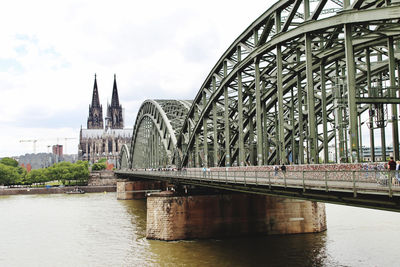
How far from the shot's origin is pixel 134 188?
9100 centimetres

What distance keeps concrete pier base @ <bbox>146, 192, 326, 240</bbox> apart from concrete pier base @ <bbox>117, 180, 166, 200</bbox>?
2020 inches

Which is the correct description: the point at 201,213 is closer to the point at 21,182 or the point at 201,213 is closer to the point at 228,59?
the point at 228,59

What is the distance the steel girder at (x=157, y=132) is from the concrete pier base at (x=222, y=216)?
2543 centimetres

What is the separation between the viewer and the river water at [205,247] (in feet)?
93.2

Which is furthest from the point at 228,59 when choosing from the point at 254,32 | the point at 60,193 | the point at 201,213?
the point at 60,193

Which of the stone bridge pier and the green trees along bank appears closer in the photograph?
the stone bridge pier

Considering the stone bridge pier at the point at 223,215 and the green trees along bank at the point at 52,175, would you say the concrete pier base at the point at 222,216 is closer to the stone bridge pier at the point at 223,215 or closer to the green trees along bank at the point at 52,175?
the stone bridge pier at the point at 223,215

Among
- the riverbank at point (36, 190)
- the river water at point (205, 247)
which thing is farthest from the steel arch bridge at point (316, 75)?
the riverbank at point (36, 190)

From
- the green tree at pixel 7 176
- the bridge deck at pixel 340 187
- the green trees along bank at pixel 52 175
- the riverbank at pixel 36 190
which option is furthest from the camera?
the green trees along bank at pixel 52 175

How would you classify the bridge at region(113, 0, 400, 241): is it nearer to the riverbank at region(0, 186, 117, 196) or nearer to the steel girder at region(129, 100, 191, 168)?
the steel girder at region(129, 100, 191, 168)

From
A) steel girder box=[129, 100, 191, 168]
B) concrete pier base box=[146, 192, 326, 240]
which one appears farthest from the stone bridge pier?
steel girder box=[129, 100, 191, 168]

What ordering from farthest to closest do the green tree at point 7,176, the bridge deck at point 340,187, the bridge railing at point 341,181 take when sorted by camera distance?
the green tree at point 7,176 < the bridge deck at point 340,187 < the bridge railing at point 341,181

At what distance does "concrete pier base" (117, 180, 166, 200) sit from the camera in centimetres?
8803

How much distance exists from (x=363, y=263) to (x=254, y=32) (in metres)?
18.2
